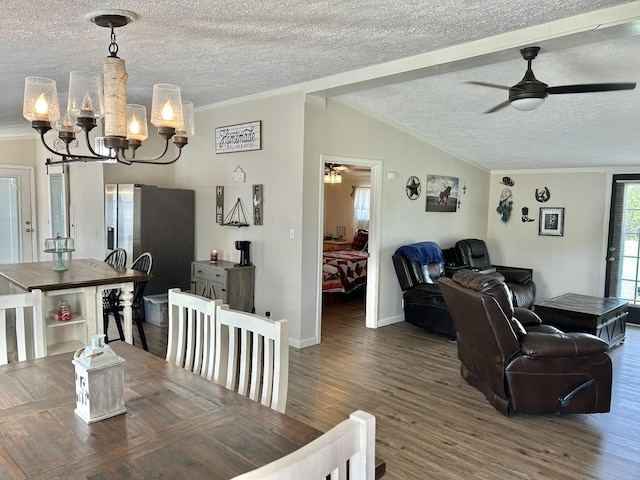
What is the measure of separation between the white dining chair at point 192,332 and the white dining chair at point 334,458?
4.00 feet

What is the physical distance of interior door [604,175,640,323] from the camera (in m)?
6.20

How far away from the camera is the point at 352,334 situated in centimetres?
529

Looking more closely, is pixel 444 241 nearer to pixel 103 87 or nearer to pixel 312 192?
pixel 312 192

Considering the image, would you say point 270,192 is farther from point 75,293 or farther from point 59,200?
point 59,200

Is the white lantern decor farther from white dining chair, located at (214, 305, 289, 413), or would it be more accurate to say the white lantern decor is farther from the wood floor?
the wood floor

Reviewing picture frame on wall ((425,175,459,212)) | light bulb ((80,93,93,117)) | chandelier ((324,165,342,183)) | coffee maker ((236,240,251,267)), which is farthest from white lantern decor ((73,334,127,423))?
chandelier ((324,165,342,183))

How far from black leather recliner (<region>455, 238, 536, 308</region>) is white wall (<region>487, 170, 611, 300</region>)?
0.72 meters

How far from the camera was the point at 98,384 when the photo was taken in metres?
1.44

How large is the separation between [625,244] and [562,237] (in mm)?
816

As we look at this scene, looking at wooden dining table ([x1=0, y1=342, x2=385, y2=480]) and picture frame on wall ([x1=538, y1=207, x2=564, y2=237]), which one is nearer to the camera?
wooden dining table ([x1=0, y1=342, x2=385, y2=480])

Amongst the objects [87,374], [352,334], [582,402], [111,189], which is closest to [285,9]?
[87,374]

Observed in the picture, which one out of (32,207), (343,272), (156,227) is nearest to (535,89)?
(343,272)

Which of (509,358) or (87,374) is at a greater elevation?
(87,374)

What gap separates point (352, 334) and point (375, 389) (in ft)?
5.14
